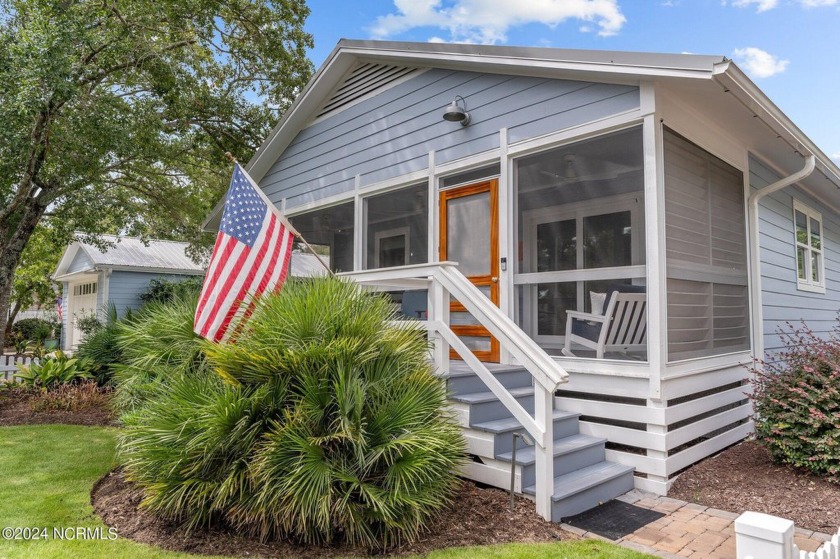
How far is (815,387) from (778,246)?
8.63 ft

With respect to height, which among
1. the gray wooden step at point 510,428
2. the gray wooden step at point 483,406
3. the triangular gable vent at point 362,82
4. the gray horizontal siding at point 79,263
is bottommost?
the gray wooden step at point 510,428

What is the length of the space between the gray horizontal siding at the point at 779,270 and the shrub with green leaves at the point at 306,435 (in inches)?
181

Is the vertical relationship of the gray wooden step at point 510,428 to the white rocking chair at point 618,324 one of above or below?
below

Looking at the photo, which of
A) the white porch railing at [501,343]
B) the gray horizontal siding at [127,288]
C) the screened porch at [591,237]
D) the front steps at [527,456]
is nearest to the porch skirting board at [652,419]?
the front steps at [527,456]

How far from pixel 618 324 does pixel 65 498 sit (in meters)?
4.38

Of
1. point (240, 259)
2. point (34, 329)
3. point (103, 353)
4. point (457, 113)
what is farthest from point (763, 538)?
point (34, 329)

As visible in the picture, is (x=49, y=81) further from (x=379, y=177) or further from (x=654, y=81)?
(x=654, y=81)

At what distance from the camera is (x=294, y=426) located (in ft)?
10.5

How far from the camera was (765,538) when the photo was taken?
1910 mm

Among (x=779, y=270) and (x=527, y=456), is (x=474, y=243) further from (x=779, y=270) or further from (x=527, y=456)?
(x=779, y=270)

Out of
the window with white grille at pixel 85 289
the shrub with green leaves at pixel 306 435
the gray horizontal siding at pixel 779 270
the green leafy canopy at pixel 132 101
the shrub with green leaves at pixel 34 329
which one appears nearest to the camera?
the shrub with green leaves at pixel 306 435

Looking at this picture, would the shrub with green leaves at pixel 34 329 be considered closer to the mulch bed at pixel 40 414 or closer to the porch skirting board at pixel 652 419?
the mulch bed at pixel 40 414

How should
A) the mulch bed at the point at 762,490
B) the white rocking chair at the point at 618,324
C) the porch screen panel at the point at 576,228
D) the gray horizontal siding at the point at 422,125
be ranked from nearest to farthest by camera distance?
1. the mulch bed at the point at 762,490
2. the white rocking chair at the point at 618,324
3. the porch screen panel at the point at 576,228
4. the gray horizontal siding at the point at 422,125

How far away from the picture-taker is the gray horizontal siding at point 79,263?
635 inches
